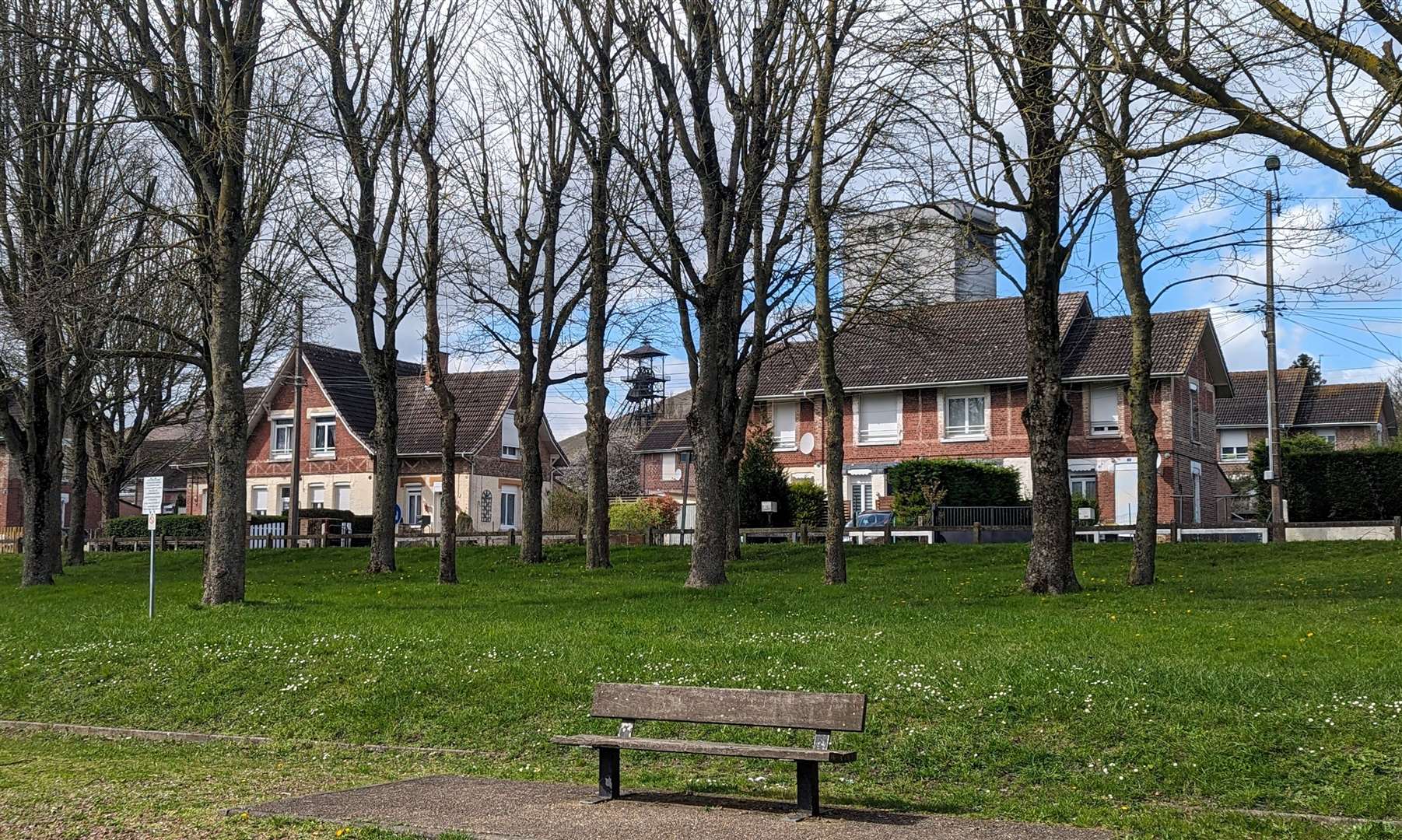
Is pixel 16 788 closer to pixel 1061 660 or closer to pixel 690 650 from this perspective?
pixel 690 650

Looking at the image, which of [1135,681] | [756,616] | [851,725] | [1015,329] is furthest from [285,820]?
[1015,329]

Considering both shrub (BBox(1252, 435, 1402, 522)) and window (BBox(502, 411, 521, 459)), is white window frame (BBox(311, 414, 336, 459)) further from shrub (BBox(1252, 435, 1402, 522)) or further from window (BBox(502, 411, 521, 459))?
shrub (BBox(1252, 435, 1402, 522))

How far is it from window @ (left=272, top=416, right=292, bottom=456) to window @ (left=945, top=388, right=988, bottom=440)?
29186 millimetres

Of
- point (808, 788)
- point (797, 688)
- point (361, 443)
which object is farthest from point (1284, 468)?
point (361, 443)

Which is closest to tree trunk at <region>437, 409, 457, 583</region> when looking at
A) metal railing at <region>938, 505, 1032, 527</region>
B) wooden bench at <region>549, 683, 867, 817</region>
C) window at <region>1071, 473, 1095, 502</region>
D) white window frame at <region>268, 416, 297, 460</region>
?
wooden bench at <region>549, 683, 867, 817</region>

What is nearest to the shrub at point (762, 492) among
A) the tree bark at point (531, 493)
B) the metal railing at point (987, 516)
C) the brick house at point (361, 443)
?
the metal railing at point (987, 516)

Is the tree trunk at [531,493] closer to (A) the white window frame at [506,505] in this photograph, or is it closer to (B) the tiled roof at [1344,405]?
(A) the white window frame at [506,505]

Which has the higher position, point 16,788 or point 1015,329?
point 1015,329

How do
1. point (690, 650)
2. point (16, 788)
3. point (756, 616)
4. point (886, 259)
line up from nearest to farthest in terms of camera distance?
point (16, 788)
point (690, 650)
point (756, 616)
point (886, 259)

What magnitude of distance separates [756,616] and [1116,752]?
8056mm

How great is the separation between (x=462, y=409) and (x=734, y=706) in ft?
165

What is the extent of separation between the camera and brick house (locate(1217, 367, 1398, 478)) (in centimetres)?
7262

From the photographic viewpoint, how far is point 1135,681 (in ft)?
39.4

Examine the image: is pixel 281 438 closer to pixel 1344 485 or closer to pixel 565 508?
pixel 565 508
